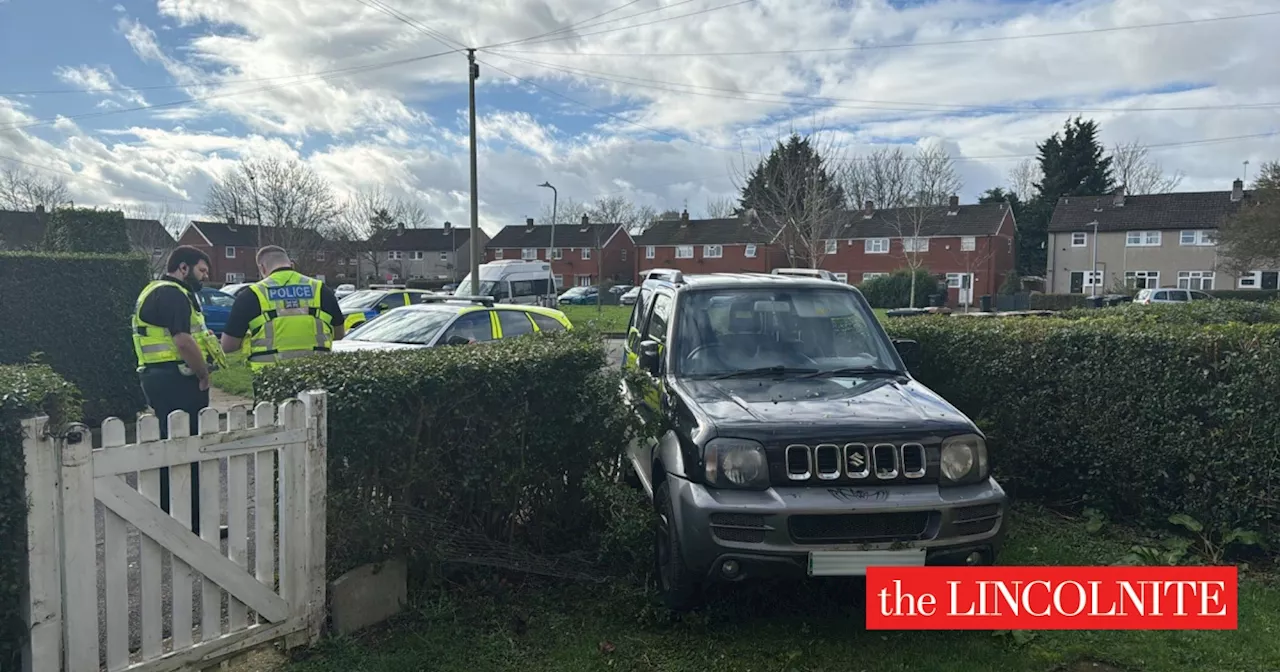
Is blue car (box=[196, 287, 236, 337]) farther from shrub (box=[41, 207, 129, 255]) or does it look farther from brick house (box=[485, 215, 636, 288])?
brick house (box=[485, 215, 636, 288])

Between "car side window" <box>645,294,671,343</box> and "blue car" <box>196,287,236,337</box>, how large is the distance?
1385 centimetres

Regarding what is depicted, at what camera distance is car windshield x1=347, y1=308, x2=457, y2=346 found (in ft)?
31.8

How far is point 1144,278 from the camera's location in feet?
170

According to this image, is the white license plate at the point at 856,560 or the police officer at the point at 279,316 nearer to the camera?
the white license plate at the point at 856,560

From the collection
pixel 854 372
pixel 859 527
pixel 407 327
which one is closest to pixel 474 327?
pixel 407 327

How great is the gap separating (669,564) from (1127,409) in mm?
3505

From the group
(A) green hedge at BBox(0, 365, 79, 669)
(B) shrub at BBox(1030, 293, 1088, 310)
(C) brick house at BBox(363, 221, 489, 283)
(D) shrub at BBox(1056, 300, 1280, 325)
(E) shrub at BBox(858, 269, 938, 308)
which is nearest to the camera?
A: (A) green hedge at BBox(0, 365, 79, 669)

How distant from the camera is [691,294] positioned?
541cm

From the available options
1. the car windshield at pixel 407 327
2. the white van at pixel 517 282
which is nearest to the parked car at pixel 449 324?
the car windshield at pixel 407 327

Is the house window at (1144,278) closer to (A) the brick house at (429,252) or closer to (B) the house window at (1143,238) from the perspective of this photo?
(B) the house window at (1143,238)

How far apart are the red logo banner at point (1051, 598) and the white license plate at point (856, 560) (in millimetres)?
41

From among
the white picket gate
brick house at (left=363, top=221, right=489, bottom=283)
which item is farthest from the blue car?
brick house at (left=363, top=221, right=489, bottom=283)

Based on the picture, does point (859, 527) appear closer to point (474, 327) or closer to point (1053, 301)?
point (474, 327)

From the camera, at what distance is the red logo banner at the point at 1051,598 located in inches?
152
